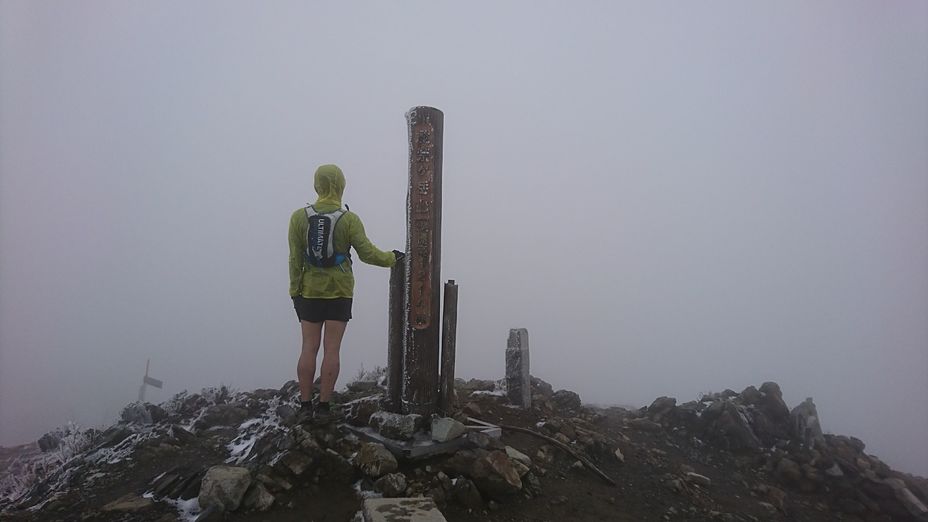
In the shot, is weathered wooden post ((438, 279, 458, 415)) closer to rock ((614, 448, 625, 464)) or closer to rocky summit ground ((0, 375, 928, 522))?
rocky summit ground ((0, 375, 928, 522))

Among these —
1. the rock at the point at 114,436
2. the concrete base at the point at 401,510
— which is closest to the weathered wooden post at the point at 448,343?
the concrete base at the point at 401,510

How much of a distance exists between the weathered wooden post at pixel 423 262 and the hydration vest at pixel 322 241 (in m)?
0.89

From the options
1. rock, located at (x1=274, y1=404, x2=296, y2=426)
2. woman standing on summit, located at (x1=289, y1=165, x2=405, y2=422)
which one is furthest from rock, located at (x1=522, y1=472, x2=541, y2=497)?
rock, located at (x1=274, y1=404, x2=296, y2=426)

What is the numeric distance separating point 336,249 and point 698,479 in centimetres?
577

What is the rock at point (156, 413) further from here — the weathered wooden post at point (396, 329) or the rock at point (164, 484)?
the weathered wooden post at point (396, 329)

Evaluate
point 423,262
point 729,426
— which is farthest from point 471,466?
point 729,426

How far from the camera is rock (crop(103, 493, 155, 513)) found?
396 cm

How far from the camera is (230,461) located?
5.03 metres

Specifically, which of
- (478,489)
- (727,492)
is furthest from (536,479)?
(727,492)

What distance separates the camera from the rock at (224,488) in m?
3.82

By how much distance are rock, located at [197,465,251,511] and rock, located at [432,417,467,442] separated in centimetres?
186

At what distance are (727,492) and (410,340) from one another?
4852mm

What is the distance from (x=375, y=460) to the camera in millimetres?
4340

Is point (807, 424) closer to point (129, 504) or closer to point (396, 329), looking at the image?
point (396, 329)
